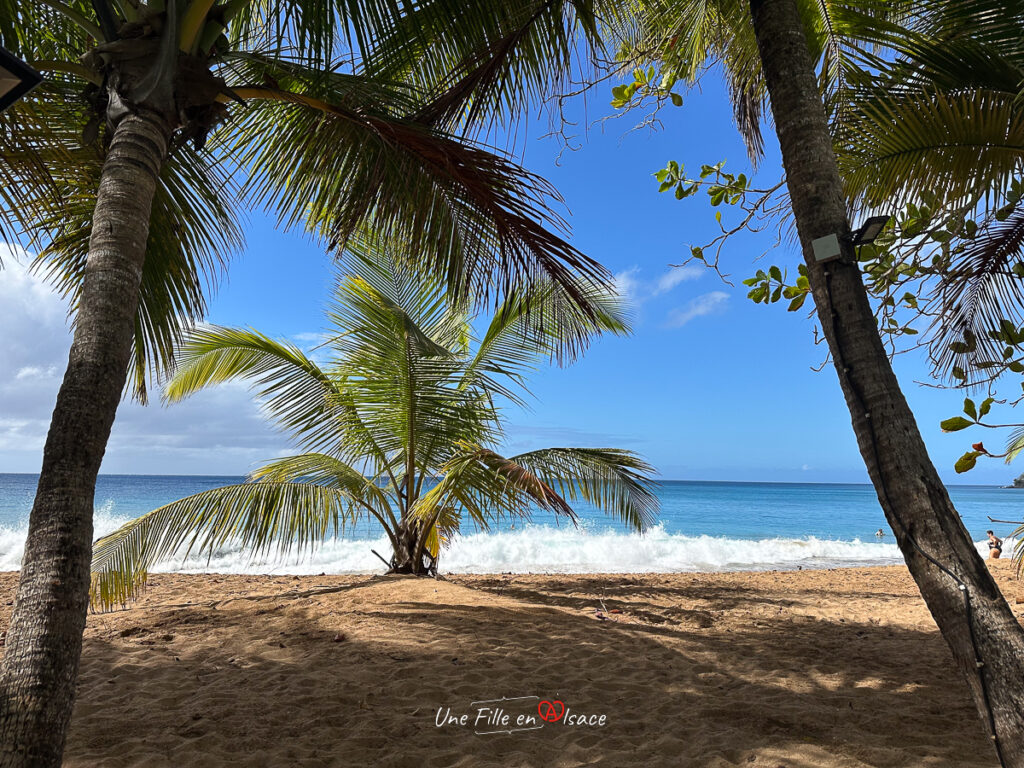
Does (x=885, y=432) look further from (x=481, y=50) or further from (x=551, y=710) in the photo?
(x=481, y=50)

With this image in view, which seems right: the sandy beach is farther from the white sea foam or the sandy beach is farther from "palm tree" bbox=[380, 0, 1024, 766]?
the white sea foam

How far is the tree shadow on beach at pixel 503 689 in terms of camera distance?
8.80ft

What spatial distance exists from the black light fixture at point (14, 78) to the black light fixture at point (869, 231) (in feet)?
9.92

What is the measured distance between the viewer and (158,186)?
3980 mm

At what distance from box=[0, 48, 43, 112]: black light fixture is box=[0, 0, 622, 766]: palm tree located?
491mm

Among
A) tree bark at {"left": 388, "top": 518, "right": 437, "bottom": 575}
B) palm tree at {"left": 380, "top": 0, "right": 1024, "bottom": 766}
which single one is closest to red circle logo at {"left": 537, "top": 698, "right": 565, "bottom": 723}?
palm tree at {"left": 380, "top": 0, "right": 1024, "bottom": 766}

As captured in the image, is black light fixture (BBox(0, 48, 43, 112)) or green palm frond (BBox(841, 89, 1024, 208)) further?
green palm frond (BBox(841, 89, 1024, 208))

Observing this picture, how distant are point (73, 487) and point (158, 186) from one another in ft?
9.06

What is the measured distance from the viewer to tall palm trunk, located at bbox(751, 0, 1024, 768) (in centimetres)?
195

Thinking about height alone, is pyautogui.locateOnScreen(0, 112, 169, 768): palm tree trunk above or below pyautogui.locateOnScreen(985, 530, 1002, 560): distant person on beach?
above

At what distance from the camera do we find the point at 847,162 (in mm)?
3775

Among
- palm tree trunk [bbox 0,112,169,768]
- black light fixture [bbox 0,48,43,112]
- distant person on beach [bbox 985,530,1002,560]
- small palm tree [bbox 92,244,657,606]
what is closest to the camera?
palm tree trunk [bbox 0,112,169,768]

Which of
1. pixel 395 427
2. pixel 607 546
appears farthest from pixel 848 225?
pixel 607 546

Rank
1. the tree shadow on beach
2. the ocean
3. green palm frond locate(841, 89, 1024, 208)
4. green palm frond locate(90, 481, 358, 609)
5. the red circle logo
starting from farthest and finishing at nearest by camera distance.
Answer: the ocean, green palm frond locate(90, 481, 358, 609), green palm frond locate(841, 89, 1024, 208), the red circle logo, the tree shadow on beach
